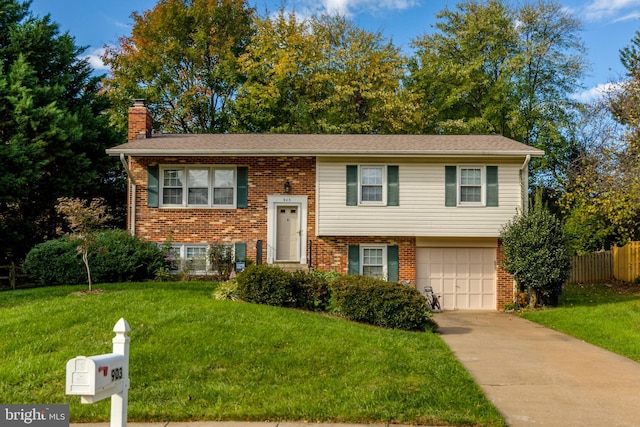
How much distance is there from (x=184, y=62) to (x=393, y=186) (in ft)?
58.2

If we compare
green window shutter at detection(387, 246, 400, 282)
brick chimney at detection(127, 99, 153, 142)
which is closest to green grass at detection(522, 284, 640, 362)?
green window shutter at detection(387, 246, 400, 282)

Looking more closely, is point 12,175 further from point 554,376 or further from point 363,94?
point 554,376

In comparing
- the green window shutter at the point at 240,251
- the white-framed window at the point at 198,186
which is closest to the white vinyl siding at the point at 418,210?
the green window shutter at the point at 240,251

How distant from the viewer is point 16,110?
19.6 metres

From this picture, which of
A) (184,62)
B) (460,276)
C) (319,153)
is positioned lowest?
(460,276)

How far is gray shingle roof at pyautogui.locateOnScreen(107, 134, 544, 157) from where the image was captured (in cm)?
1719

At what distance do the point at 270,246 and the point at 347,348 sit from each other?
31.7ft

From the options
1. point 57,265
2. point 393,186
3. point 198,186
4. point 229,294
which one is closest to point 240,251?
point 198,186

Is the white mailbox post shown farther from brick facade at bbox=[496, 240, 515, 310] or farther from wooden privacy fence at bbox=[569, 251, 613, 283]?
wooden privacy fence at bbox=[569, 251, 613, 283]

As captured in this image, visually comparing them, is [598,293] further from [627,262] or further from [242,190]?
[242,190]

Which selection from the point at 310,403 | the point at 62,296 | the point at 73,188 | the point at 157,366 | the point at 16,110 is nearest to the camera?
the point at 310,403

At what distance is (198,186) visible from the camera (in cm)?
A: 1809

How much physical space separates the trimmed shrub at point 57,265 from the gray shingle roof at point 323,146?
3310mm

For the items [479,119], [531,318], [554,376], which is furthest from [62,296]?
[479,119]
